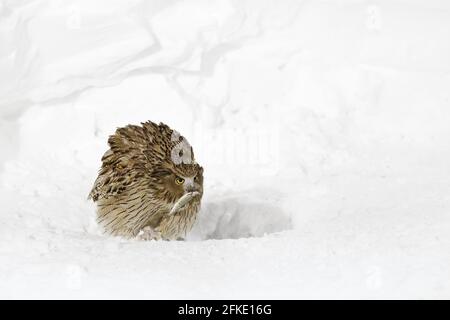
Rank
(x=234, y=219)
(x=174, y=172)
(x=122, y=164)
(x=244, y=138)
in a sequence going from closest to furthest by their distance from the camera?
(x=174, y=172) → (x=122, y=164) → (x=234, y=219) → (x=244, y=138)

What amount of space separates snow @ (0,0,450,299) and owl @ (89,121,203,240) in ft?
0.65

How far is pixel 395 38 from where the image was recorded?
5242 mm

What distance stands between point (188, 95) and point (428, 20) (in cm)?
167

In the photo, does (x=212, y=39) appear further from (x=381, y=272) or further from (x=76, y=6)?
(x=381, y=272)

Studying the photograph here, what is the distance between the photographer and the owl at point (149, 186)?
3684 millimetres

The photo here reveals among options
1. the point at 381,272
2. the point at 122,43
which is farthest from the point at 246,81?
the point at 381,272

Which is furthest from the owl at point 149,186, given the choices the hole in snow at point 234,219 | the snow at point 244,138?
the hole in snow at point 234,219

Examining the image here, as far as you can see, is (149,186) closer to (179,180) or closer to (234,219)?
(179,180)

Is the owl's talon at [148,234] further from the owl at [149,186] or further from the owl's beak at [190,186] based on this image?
the owl's beak at [190,186]

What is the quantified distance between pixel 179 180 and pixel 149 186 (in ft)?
0.46

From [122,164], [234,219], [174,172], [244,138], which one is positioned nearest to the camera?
[174,172]

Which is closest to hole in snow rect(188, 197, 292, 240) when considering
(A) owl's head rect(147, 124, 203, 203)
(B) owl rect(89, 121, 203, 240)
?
(B) owl rect(89, 121, 203, 240)

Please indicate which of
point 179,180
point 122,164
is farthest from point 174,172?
point 122,164

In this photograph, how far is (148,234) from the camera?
3.75 m
